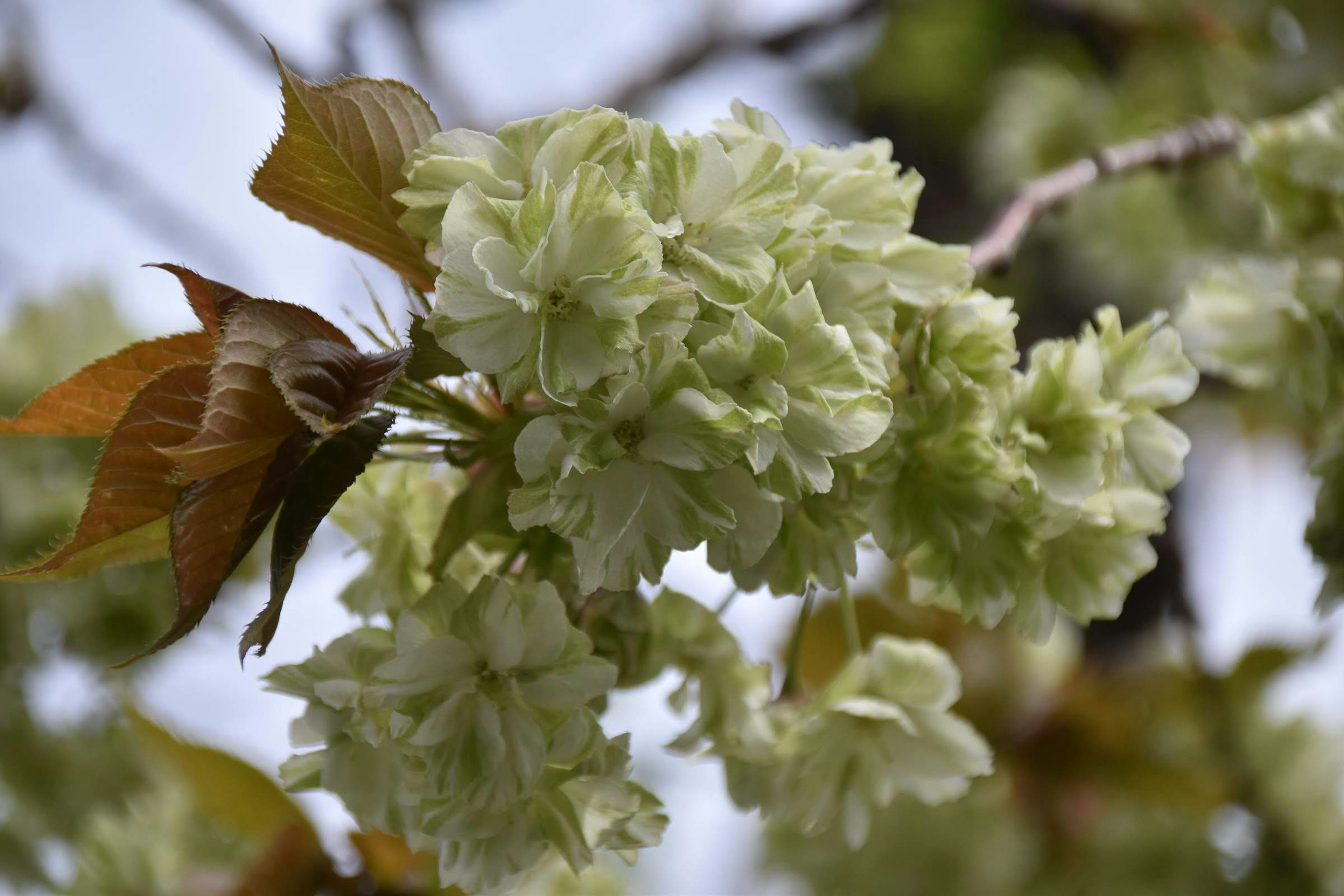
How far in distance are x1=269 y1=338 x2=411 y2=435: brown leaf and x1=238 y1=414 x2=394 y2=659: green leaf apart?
0.06 ft

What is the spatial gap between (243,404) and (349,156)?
0.17 metres

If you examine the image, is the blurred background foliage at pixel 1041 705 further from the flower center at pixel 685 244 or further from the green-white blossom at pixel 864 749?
the flower center at pixel 685 244

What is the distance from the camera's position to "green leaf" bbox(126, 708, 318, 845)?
1170 millimetres

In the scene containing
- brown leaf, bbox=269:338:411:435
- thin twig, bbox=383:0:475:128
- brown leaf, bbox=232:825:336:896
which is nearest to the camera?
brown leaf, bbox=269:338:411:435

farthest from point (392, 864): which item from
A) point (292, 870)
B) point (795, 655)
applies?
point (795, 655)

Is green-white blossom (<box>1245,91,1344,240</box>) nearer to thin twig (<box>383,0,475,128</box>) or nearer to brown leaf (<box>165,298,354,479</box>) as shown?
brown leaf (<box>165,298,354,479</box>)

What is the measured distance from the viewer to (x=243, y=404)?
0.54m

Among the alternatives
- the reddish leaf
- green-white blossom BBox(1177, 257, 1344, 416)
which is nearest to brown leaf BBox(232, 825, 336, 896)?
the reddish leaf

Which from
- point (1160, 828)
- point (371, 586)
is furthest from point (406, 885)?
point (1160, 828)

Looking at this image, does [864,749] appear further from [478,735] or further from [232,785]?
[232,785]

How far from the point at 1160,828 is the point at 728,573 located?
141 cm

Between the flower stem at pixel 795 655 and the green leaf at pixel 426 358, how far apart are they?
0.32 m

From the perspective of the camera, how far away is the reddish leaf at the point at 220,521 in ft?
1.78

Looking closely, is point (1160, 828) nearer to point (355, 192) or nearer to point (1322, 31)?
point (1322, 31)
